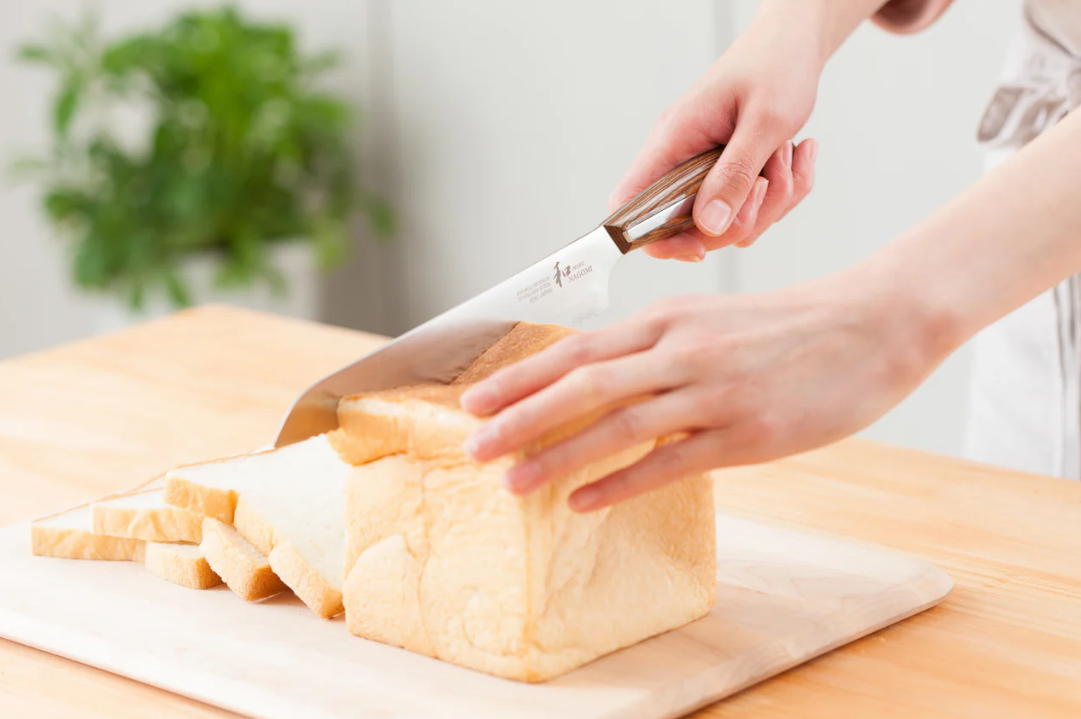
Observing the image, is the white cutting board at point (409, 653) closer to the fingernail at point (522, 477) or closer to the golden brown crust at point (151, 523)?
the golden brown crust at point (151, 523)

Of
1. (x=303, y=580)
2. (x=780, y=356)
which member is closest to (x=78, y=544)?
(x=303, y=580)

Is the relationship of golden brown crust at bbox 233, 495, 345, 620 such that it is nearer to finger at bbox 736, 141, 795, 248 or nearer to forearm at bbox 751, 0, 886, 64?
finger at bbox 736, 141, 795, 248

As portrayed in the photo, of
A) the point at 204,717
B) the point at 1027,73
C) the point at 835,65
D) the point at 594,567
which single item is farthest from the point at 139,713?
the point at 835,65

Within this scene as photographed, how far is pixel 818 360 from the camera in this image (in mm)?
932

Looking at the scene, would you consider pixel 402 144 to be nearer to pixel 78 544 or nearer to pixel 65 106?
pixel 65 106

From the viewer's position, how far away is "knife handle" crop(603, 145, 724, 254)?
122cm

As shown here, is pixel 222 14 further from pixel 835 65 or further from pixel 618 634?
pixel 618 634

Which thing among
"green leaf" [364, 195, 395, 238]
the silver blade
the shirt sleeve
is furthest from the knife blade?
"green leaf" [364, 195, 395, 238]

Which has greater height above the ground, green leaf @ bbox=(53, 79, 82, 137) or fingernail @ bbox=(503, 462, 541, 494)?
green leaf @ bbox=(53, 79, 82, 137)

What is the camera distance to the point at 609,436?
0.94m

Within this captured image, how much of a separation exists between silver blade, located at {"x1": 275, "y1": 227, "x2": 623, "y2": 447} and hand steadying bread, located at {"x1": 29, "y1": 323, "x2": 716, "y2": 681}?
15 millimetres

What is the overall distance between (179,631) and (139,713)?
0.35 feet

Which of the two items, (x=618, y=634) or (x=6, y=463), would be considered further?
(x=6, y=463)

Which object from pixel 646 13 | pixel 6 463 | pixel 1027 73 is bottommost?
pixel 6 463
